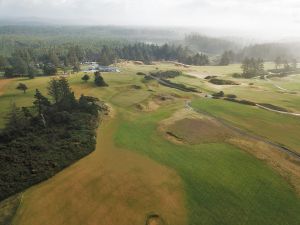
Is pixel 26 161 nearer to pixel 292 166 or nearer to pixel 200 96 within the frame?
pixel 292 166

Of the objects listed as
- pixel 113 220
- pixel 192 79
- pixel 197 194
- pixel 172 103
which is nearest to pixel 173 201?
pixel 197 194

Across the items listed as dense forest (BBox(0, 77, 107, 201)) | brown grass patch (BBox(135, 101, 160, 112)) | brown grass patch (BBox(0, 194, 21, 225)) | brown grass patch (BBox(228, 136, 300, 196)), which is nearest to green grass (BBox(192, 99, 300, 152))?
brown grass patch (BBox(228, 136, 300, 196))

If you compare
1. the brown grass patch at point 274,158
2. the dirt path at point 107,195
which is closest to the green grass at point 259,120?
the brown grass patch at point 274,158

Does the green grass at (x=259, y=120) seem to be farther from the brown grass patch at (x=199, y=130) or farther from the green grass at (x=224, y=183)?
the green grass at (x=224, y=183)

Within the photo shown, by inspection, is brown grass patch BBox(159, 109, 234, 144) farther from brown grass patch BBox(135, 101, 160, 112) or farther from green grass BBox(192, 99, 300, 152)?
brown grass patch BBox(135, 101, 160, 112)

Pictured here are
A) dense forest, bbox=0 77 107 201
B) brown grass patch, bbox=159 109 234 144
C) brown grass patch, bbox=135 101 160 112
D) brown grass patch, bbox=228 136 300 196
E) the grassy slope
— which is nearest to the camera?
the grassy slope

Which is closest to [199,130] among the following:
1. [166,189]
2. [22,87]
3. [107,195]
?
[166,189]
